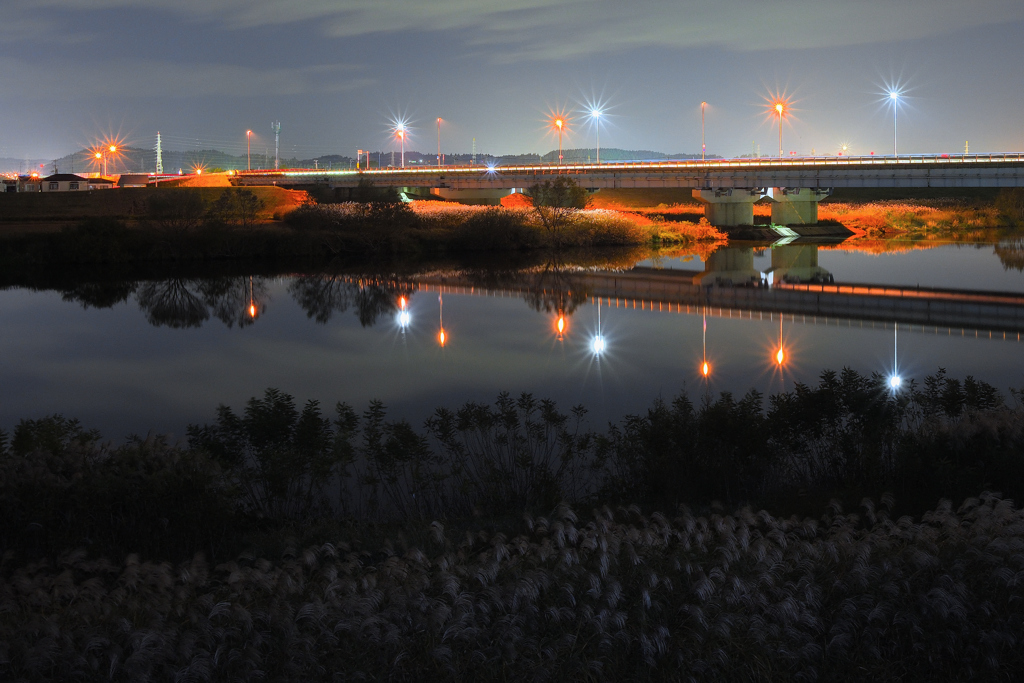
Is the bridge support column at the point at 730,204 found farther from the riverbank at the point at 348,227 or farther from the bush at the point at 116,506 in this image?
the bush at the point at 116,506

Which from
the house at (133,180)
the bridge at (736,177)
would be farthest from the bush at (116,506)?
the house at (133,180)

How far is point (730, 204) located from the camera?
8112 cm

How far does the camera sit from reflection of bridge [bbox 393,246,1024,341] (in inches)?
1225

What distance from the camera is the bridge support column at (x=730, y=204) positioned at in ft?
261

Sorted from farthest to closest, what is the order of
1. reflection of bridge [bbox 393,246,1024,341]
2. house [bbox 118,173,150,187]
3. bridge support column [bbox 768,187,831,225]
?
house [bbox 118,173,150,187] → bridge support column [bbox 768,187,831,225] → reflection of bridge [bbox 393,246,1024,341]

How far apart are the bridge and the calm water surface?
758 inches

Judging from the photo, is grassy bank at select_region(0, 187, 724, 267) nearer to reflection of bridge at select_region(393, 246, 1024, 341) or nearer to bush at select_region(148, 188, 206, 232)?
bush at select_region(148, 188, 206, 232)

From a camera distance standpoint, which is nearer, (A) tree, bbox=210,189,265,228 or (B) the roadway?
(B) the roadway

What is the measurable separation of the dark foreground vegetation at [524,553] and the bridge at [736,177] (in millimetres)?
54503

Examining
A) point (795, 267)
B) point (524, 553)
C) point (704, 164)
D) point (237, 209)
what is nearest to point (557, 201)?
point (704, 164)

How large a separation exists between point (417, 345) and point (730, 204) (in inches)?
2345

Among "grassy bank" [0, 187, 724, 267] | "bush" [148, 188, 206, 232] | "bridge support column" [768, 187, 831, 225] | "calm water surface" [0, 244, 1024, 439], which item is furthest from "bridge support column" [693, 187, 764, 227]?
"bush" [148, 188, 206, 232]

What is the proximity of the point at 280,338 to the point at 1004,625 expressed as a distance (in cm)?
2435

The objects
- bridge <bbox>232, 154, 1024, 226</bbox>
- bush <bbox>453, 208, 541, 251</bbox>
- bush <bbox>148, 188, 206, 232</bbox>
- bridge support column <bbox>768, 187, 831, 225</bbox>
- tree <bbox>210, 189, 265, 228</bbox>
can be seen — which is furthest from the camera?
bridge support column <bbox>768, 187, 831, 225</bbox>
